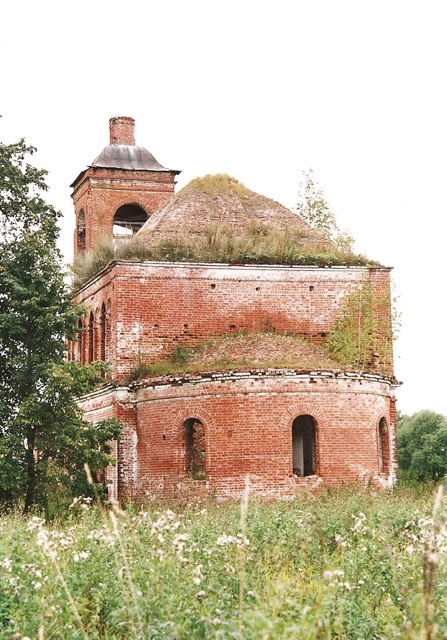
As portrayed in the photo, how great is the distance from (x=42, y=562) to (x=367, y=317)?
63.6 ft

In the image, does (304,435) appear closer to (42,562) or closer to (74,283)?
(74,283)

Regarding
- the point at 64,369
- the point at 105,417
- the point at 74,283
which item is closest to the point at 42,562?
the point at 64,369

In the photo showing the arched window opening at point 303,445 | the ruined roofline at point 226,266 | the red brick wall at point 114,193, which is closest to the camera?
the arched window opening at point 303,445

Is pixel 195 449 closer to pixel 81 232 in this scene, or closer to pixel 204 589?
pixel 81 232

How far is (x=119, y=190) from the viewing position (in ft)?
117

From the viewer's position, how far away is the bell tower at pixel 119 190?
116ft

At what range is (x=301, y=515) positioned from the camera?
14.1m

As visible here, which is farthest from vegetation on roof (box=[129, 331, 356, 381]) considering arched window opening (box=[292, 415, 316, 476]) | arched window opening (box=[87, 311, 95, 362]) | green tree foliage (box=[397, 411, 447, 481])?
green tree foliage (box=[397, 411, 447, 481])

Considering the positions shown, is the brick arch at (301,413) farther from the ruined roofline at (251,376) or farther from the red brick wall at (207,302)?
the red brick wall at (207,302)

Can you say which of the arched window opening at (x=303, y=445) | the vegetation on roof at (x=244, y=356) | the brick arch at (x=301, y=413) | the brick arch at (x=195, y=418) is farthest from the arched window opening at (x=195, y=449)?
the arched window opening at (x=303, y=445)

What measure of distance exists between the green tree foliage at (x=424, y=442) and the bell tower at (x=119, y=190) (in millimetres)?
17510

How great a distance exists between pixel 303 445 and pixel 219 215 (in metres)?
7.93

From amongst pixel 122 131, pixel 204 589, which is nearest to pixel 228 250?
pixel 122 131

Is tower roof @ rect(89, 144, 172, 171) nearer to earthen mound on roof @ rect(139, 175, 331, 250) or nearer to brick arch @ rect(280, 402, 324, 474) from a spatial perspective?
earthen mound on roof @ rect(139, 175, 331, 250)
